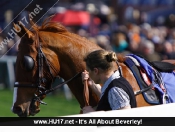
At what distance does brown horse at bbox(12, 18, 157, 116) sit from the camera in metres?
5.56

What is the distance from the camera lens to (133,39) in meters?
13.4

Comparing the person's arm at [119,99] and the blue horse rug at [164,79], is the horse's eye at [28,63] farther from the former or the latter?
the person's arm at [119,99]

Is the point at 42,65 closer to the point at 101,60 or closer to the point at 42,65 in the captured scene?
the point at 42,65

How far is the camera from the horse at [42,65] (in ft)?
18.2

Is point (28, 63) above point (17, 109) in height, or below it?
above

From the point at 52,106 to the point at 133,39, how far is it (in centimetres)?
278

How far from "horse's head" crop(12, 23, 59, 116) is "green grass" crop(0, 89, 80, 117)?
507 centimetres

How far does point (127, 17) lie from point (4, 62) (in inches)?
313
